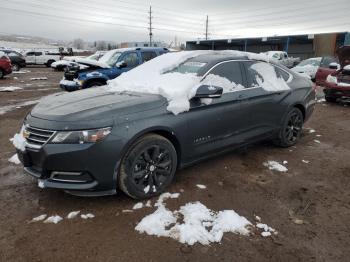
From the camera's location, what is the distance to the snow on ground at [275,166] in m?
4.88

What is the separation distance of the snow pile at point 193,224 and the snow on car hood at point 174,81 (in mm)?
1130

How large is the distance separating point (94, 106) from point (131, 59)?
713 cm

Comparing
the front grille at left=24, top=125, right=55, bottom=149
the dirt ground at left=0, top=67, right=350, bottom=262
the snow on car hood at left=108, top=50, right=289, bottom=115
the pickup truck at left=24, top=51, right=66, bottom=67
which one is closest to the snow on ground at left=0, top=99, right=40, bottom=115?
the dirt ground at left=0, top=67, right=350, bottom=262

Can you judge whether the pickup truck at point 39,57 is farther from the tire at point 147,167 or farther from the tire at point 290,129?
the tire at point 147,167

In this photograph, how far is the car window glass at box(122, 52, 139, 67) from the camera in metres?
10.4

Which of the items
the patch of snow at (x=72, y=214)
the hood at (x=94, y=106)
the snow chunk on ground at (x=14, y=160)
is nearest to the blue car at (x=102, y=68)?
the snow chunk on ground at (x=14, y=160)

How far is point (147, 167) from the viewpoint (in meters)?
3.73

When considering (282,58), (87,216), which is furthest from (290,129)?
(282,58)

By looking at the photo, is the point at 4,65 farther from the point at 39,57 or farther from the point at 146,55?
the point at 39,57

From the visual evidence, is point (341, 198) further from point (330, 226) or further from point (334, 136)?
point (334, 136)

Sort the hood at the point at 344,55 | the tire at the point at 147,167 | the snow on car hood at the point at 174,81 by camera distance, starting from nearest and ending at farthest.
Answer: the tire at the point at 147,167, the snow on car hood at the point at 174,81, the hood at the point at 344,55

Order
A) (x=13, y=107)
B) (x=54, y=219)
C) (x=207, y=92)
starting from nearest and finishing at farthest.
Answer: (x=54, y=219)
(x=207, y=92)
(x=13, y=107)

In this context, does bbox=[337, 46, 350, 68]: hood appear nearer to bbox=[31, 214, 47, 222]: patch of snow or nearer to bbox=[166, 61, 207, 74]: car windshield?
bbox=[166, 61, 207, 74]: car windshield

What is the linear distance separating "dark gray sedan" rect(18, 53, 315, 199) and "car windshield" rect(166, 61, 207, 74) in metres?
0.02
